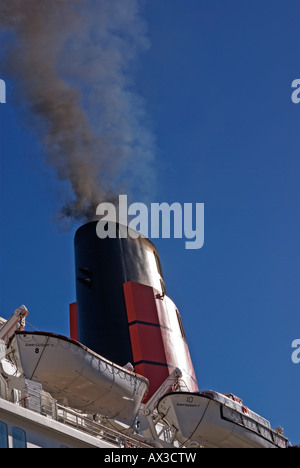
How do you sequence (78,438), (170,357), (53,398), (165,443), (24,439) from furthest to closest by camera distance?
(170,357) → (165,443) → (53,398) → (78,438) → (24,439)

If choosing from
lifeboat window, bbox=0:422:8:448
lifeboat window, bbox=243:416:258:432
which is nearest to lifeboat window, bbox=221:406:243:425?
lifeboat window, bbox=243:416:258:432

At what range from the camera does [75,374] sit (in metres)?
14.2

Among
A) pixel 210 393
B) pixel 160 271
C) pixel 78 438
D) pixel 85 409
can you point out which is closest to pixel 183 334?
pixel 160 271

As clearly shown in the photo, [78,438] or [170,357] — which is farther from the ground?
[170,357]

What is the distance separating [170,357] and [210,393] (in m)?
3.42

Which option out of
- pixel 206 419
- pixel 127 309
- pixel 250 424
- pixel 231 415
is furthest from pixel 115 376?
pixel 127 309

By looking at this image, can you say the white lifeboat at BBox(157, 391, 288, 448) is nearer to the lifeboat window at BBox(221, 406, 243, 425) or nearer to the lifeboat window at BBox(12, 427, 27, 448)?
the lifeboat window at BBox(221, 406, 243, 425)

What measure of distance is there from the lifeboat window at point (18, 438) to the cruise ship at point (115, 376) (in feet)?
0.05

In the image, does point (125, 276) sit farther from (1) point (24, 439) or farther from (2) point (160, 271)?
(1) point (24, 439)

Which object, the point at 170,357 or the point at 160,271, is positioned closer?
the point at 170,357

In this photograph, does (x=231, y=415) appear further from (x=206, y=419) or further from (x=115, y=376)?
(x=115, y=376)

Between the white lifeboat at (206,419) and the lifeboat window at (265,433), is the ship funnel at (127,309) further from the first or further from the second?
the white lifeboat at (206,419)

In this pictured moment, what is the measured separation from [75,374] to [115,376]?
49.8 inches

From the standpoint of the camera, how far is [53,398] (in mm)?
13984
